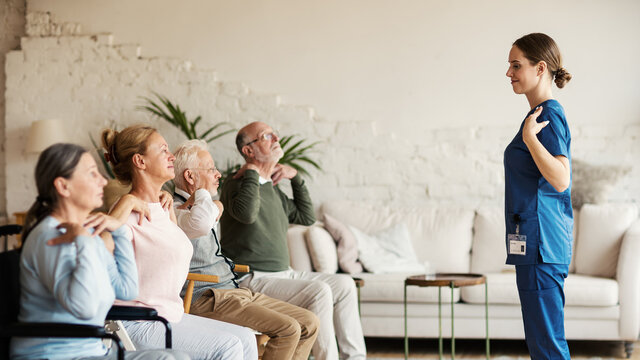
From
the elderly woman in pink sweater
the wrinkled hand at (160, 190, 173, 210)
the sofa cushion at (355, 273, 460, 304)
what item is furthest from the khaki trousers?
the sofa cushion at (355, 273, 460, 304)

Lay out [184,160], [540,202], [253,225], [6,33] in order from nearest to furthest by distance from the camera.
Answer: [540,202] < [184,160] < [253,225] < [6,33]

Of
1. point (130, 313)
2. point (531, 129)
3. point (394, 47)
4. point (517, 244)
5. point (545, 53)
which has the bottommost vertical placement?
point (130, 313)

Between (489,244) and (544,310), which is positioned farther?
(489,244)

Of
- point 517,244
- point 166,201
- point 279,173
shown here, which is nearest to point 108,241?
point 166,201

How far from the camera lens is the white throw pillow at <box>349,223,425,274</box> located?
4.74m

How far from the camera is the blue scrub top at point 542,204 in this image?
241 cm

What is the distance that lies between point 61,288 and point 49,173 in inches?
11.0

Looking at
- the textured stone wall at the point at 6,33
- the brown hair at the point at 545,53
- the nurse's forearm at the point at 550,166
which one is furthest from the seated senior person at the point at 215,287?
the textured stone wall at the point at 6,33

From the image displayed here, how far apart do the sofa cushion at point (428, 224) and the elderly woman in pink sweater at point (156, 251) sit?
2720 millimetres

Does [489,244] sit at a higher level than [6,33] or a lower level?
lower

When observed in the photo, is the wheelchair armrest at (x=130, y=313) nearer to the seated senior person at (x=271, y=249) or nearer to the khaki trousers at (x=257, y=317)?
the khaki trousers at (x=257, y=317)

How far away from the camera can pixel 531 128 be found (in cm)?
239

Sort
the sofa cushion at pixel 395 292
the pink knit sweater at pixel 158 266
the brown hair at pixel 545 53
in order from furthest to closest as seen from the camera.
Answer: the sofa cushion at pixel 395 292
the brown hair at pixel 545 53
the pink knit sweater at pixel 158 266

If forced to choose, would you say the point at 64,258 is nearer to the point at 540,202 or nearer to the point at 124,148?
the point at 124,148
